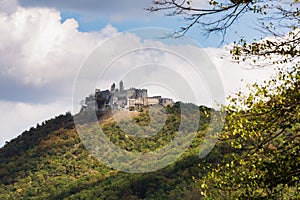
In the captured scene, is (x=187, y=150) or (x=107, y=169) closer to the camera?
(x=187, y=150)

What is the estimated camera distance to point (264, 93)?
31.0 feet

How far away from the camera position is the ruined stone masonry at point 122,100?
254 ft

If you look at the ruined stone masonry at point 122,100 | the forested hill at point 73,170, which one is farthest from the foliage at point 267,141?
→ the ruined stone masonry at point 122,100

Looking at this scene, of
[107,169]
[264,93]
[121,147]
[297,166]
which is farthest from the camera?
[107,169]

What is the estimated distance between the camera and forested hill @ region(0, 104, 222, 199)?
222 ft

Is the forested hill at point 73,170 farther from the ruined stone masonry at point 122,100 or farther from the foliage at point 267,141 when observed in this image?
the foliage at point 267,141

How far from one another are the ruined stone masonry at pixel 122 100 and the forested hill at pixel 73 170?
2.06 meters

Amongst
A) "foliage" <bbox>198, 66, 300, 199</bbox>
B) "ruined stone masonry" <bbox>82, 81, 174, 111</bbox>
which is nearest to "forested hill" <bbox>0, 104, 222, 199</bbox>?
"ruined stone masonry" <bbox>82, 81, 174, 111</bbox>

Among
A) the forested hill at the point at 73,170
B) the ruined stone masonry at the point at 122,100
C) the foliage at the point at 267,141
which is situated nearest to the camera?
the foliage at the point at 267,141

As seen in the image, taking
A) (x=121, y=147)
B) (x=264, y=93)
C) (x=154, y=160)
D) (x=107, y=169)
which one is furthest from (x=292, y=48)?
(x=107, y=169)

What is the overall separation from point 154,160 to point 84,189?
10565 mm

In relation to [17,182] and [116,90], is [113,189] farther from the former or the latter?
[17,182]

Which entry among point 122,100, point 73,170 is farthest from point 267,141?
point 73,170

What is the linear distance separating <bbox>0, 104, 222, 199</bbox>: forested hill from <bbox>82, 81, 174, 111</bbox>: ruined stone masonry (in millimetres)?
2058
